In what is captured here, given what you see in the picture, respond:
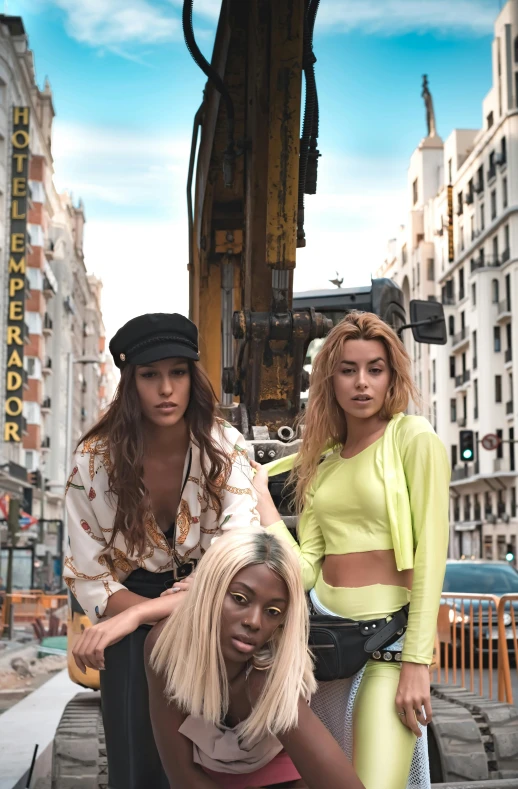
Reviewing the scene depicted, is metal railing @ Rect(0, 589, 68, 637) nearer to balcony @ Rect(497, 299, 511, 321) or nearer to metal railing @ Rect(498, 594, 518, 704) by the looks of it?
metal railing @ Rect(498, 594, 518, 704)

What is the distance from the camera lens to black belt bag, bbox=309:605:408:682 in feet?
10.8

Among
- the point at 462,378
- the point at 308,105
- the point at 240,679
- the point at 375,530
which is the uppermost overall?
the point at 462,378

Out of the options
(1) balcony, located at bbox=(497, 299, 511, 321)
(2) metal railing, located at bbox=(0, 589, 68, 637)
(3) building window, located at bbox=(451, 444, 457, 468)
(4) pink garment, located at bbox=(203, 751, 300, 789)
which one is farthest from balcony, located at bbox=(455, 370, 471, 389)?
(4) pink garment, located at bbox=(203, 751, 300, 789)

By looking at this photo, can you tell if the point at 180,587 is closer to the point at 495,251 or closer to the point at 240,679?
the point at 240,679

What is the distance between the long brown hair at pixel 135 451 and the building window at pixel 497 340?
58.8 m

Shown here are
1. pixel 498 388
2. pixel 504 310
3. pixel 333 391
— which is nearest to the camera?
pixel 333 391

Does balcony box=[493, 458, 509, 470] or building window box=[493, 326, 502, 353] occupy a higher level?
building window box=[493, 326, 502, 353]

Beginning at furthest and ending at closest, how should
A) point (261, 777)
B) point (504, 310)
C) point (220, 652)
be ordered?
point (504, 310), point (261, 777), point (220, 652)

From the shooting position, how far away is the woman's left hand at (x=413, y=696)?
318cm

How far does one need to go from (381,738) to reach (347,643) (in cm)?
28

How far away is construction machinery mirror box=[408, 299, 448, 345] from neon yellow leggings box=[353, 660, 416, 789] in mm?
3033

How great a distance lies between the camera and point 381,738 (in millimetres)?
3180

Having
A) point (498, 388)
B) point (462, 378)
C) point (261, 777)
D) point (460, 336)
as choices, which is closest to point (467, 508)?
point (462, 378)

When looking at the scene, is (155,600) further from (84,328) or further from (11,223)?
(84,328)
